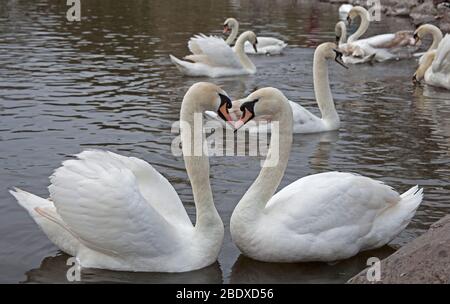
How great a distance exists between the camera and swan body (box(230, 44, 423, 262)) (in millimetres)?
5391

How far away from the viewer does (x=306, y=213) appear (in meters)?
5.40

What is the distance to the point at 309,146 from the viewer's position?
8992 millimetres

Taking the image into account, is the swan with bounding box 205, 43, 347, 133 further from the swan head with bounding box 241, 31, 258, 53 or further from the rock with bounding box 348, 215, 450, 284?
the swan head with bounding box 241, 31, 258, 53

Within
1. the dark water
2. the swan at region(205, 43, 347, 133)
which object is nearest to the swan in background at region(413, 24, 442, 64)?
the dark water

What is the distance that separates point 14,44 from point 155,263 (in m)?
11.7

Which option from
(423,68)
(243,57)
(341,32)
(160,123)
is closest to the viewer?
(160,123)

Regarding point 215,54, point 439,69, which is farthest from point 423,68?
point 215,54

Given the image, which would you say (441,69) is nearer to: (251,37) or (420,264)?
(251,37)

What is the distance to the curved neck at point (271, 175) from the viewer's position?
217 inches

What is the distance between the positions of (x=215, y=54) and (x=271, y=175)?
8.08 m

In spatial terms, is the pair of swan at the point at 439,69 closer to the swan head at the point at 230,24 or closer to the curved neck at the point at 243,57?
the curved neck at the point at 243,57

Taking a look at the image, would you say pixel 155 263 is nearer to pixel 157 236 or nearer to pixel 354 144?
pixel 157 236

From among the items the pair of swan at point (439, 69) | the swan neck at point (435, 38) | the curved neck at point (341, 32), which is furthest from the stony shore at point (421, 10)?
the pair of swan at point (439, 69)
